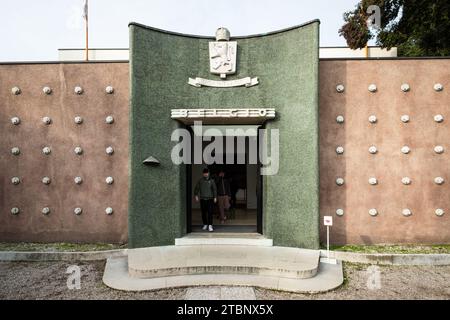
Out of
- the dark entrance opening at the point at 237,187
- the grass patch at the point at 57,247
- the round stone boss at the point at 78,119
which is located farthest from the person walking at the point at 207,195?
the round stone boss at the point at 78,119

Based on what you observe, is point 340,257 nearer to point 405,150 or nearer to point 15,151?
point 405,150

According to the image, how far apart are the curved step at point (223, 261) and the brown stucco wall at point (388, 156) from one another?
6.33 ft

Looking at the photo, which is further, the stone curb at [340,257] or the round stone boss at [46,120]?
the round stone boss at [46,120]

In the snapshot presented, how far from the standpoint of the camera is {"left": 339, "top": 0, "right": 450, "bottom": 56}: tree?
1205cm

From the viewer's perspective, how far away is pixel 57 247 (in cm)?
782

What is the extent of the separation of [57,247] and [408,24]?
52.8 ft

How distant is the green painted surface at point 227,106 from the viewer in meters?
7.50

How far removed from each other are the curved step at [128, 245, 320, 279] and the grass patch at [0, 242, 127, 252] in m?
1.03

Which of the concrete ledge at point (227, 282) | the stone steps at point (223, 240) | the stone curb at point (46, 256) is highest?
the stone steps at point (223, 240)

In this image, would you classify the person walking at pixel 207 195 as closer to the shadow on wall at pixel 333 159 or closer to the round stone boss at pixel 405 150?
the shadow on wall at pixel 333 159
